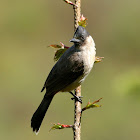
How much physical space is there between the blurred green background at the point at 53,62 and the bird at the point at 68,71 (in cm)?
201

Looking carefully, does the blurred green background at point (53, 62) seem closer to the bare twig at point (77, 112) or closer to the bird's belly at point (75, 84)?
the bird's belly at point (75, 84)

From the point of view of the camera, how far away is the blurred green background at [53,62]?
7781 mm

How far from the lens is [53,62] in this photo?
1023 cm

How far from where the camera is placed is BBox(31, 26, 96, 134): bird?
4.15 metres

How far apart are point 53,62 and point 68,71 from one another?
19.6ft

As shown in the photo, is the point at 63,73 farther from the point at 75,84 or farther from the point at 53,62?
the point at 53,62

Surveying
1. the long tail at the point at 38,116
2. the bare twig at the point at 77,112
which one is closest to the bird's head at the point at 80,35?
the bare twig at the point at 77,112

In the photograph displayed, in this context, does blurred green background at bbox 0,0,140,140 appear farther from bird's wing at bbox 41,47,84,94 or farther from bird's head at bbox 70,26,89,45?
bird's head at bbox 70,26,89,45

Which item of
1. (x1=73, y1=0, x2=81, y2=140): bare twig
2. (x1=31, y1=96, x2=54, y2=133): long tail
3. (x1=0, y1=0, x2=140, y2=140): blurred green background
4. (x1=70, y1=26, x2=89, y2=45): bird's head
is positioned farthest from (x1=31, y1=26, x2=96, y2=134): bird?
(x1=0, y1=0, x2=140, y2=140): blurred green background

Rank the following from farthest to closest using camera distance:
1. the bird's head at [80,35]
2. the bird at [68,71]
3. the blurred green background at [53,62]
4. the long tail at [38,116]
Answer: the blurred green background at [53,62]
the bird at [68,71]
the long tail at [38,116]
the bird's head at [80,35]
